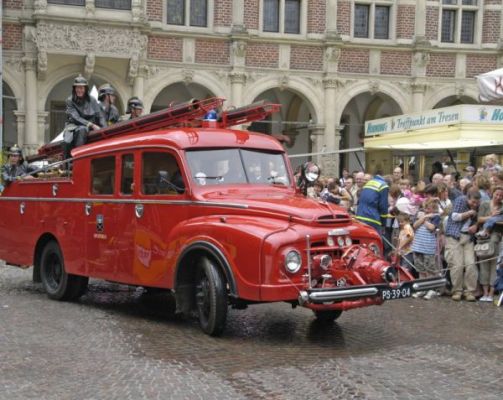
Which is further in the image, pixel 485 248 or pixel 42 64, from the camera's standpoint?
pixel 42 64

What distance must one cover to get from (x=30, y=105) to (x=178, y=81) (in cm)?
453

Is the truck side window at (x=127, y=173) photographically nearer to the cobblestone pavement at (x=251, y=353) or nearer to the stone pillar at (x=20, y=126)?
the cobblestone pavement at (x=251, y=353)

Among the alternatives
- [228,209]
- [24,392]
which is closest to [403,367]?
[228,209]

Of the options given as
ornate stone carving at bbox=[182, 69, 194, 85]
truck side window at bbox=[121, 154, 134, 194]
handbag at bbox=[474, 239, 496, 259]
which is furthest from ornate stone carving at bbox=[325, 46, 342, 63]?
truck side window at bbox=[121, 154, 134, 194]

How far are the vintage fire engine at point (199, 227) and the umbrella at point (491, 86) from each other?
3.84 meters

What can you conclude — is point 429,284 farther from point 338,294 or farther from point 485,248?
point 485,248

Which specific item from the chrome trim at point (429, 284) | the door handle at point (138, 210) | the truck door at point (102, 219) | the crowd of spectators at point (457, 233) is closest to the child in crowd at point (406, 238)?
the crowd of spectators at point (457, 233)

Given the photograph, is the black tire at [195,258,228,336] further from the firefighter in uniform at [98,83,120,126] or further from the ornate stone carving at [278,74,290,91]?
the ornate stone carving at [278,74,290,91]

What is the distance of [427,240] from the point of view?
1014 cm

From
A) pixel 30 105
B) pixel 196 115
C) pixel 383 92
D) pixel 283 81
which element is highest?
pixel 283 81

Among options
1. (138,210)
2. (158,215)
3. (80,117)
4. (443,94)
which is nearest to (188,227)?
(158,215)

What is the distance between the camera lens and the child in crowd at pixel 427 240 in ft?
33.1

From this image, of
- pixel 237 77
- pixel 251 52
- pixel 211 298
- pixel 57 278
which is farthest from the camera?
pixel 251 52

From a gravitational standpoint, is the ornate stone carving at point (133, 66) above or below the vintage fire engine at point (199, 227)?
above
